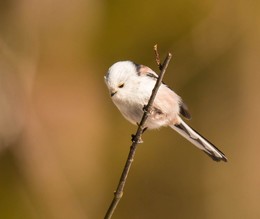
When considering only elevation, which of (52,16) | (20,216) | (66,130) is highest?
(52,16)

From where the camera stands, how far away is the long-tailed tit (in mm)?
1964

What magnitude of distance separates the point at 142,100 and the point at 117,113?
1696 millimetres

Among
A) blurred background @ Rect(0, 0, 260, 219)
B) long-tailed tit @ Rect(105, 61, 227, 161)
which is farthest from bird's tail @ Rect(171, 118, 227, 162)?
blurred background @ Rect(0, 0, 260, 219)

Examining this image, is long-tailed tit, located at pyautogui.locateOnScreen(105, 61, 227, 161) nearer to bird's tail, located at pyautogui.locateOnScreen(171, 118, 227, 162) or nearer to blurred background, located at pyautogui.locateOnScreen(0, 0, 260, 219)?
bird's tail, located at pyautogui.locateOnScreen(171, 118, 227, 162)

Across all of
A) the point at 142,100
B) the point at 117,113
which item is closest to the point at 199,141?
the point at 142,100

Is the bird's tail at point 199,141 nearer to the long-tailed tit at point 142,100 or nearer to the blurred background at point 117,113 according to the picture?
the long-tailed tit at point 142,100

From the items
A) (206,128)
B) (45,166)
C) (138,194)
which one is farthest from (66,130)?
(206,128)

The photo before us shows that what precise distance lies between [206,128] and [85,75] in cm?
83

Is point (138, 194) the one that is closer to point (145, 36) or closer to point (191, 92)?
point (191, 92)

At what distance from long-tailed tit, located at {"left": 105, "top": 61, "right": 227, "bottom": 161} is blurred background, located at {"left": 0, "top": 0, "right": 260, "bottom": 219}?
128 centimetres

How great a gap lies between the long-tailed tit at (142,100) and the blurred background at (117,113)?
1.28 m

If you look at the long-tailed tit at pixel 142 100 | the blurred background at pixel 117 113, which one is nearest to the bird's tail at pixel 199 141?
the long-tailed tit at pixel 142 100

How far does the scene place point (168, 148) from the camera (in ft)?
11.8

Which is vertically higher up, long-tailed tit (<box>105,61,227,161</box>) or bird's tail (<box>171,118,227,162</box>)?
long-tailed tit (<box>105,61,227,161</box>)
